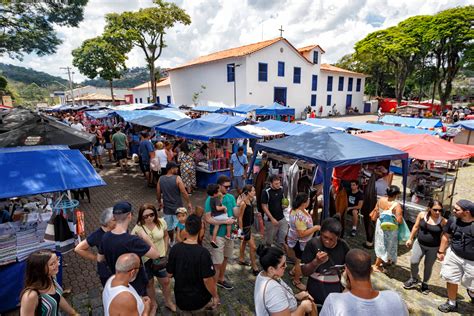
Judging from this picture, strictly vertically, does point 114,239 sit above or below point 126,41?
below

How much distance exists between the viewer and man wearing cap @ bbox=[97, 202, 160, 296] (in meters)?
2.75

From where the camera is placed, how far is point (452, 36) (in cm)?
2739

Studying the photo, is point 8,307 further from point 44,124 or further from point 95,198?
point 95,198

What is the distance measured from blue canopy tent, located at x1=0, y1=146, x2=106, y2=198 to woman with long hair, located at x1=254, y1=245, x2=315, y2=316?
9.99ft

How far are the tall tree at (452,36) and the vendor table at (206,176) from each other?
101ft

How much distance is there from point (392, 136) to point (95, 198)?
951cm

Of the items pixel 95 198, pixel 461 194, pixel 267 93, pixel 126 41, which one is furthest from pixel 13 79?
pixel 461 194

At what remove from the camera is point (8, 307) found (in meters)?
3.73

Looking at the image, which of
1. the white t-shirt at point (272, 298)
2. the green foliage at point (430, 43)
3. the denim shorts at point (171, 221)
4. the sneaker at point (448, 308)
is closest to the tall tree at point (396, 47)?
the green foliage at point (430, 43)

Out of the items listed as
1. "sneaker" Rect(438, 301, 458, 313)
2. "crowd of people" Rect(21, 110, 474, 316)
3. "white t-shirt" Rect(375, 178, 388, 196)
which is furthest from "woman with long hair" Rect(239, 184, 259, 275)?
"white t-shirt" Rect(375, 178, 388, 196)

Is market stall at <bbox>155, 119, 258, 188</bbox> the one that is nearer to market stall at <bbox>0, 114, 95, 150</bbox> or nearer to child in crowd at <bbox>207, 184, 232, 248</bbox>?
market stall at <bbox>0, 114, 95, 150</bbox>

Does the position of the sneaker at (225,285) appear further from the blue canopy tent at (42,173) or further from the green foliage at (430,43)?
the green foliage at (430,43)

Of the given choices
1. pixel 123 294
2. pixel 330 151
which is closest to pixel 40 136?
pixel 123 294

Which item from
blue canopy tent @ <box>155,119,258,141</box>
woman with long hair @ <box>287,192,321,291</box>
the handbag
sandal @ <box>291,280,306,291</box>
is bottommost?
sandal @ <box>291,280,306,291</box>
